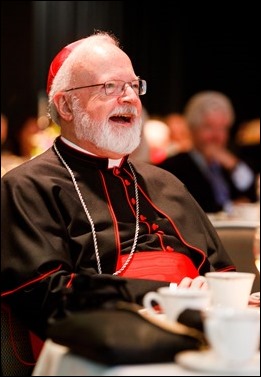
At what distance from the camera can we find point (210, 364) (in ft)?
7.95

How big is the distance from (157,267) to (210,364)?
1379 millimetres

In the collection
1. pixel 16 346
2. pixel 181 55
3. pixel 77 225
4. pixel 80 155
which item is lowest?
pixel 181 55

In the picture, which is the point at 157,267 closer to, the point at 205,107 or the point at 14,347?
the point at 14,347

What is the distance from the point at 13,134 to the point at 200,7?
346 cm

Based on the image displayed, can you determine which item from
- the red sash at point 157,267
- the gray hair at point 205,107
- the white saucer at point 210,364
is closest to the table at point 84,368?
the white saucer at point 210,364

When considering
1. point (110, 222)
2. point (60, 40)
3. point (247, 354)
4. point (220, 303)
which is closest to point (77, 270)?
point (110, 222)

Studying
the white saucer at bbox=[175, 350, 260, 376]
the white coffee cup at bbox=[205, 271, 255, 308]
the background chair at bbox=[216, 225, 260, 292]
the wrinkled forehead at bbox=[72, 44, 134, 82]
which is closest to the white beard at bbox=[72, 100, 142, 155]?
the wrinkled forehead at bbox=[72, 44, 134, 82]

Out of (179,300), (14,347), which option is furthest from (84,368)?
(14,347)

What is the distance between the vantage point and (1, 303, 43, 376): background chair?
355cm

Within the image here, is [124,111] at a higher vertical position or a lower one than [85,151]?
higher

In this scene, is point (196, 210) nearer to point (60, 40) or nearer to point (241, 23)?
point (60, 40)

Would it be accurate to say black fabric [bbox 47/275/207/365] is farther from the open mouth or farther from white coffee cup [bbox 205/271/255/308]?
the open mouth

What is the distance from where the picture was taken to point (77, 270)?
12.0 feet

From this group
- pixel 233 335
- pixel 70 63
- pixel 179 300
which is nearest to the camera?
pixel 233 335
